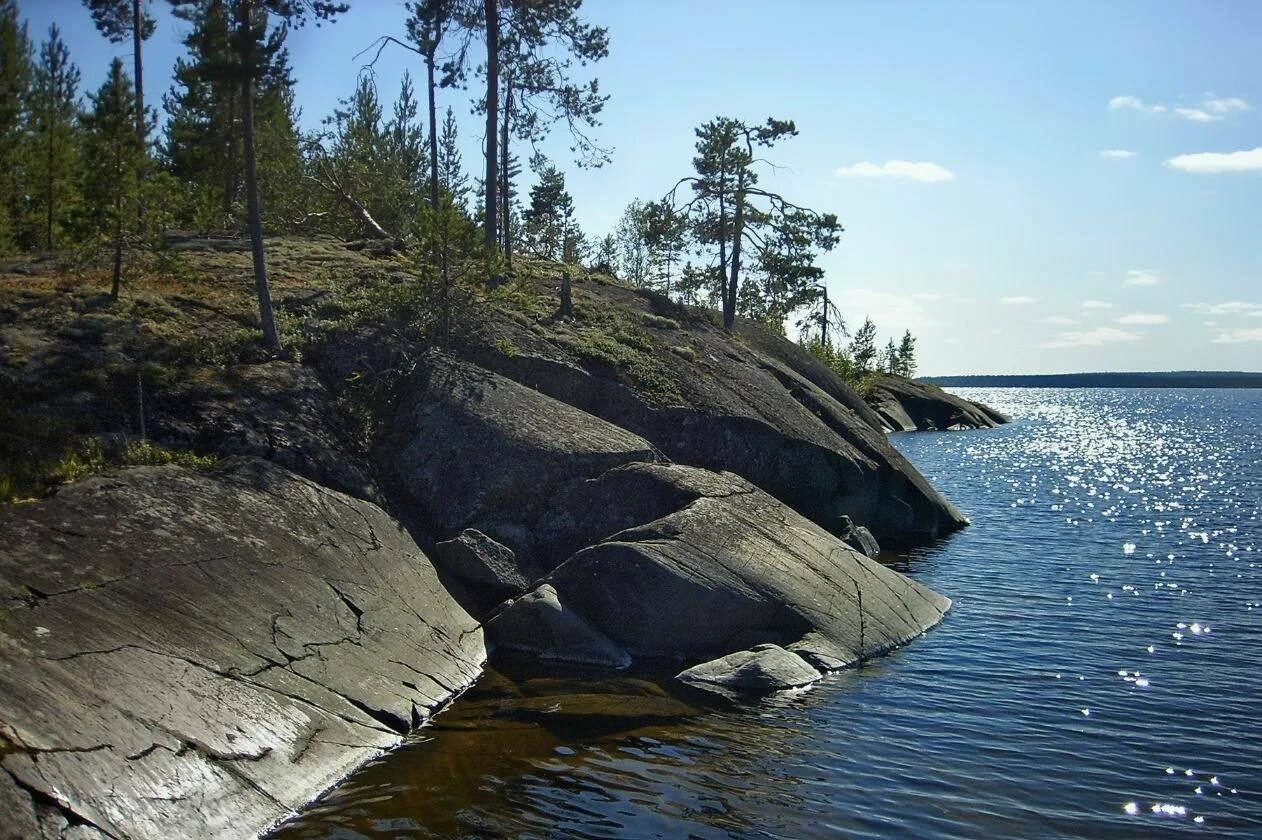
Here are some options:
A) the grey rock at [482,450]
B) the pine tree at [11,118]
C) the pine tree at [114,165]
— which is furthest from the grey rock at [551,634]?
the pine tree at [11,118]

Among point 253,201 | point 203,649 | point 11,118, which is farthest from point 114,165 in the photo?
point 11,118

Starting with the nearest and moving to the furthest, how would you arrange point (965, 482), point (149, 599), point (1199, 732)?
point (149, 599), point (1199, 732), point (965, 482)

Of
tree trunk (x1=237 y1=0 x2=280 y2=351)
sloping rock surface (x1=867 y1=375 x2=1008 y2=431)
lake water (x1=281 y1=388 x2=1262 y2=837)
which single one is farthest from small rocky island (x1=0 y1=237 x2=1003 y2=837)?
sloping rock surface (x1=867 y1=375 x2=1008 y2=431)

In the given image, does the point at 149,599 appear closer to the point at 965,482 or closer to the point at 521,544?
the point at 521,544

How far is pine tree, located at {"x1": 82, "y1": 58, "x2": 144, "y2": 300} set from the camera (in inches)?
938

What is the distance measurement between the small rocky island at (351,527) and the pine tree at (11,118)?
18.4 m

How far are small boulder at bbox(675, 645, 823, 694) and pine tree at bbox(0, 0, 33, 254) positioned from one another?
40.6 m

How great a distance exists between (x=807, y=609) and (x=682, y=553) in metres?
2.69

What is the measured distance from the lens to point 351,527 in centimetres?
1730

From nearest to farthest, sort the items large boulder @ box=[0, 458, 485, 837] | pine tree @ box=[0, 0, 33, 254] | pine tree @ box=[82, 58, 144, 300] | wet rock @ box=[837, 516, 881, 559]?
large boulder @ box=[0, 458, 485, 837]
pine tree @ box=[82, 58, 144, 300]
wet rock @ box=[837, 516, 881, 559]
pine tree @ box=[0, 0, 33, 254]

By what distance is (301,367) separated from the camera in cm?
2345

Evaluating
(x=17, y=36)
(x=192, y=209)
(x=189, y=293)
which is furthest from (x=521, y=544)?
(x=17, y=36)

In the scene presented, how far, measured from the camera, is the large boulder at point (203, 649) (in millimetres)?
10008

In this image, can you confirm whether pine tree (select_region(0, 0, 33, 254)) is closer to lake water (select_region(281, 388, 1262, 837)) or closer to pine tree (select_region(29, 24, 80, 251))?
pine tree (select_region(29, 24, 80, 251))
